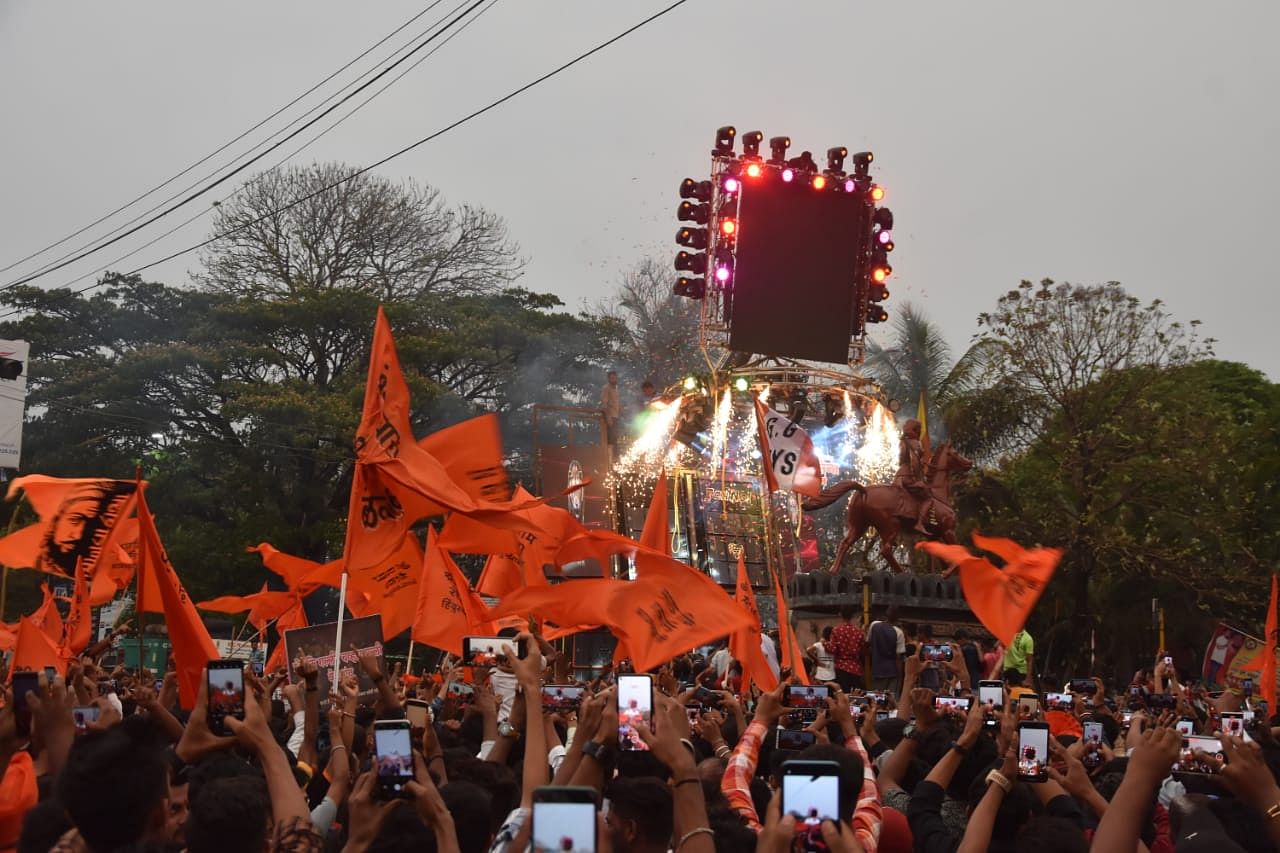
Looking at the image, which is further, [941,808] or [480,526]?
[480,526]

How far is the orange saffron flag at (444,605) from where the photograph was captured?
36.9 feet

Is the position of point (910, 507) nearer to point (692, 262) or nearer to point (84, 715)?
point (692, 262)

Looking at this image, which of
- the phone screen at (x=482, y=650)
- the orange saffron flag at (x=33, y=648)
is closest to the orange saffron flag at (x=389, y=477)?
the phone screen at (x=482, y=650)

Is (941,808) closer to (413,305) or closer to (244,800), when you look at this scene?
(244,800)

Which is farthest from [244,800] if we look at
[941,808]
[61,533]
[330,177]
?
[330,177]

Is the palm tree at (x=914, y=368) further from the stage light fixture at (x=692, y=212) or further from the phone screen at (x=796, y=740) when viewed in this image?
the phone screen at (x=796, y=740)

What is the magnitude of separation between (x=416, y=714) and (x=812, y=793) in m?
2.51

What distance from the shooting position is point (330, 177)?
4328 centimetres

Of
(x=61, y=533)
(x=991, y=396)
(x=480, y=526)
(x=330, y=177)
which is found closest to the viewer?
(x=61, y=533)

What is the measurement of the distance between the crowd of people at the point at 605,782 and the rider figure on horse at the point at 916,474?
16.4 m

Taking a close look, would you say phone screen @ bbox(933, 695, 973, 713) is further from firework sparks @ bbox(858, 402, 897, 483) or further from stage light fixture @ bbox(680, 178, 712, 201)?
firework sparks @ bbox(858, 402, 897, 483)

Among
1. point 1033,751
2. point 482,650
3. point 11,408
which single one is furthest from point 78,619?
point 11,408

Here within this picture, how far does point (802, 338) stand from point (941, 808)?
75.2 feet

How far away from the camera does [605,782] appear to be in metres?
4.72
